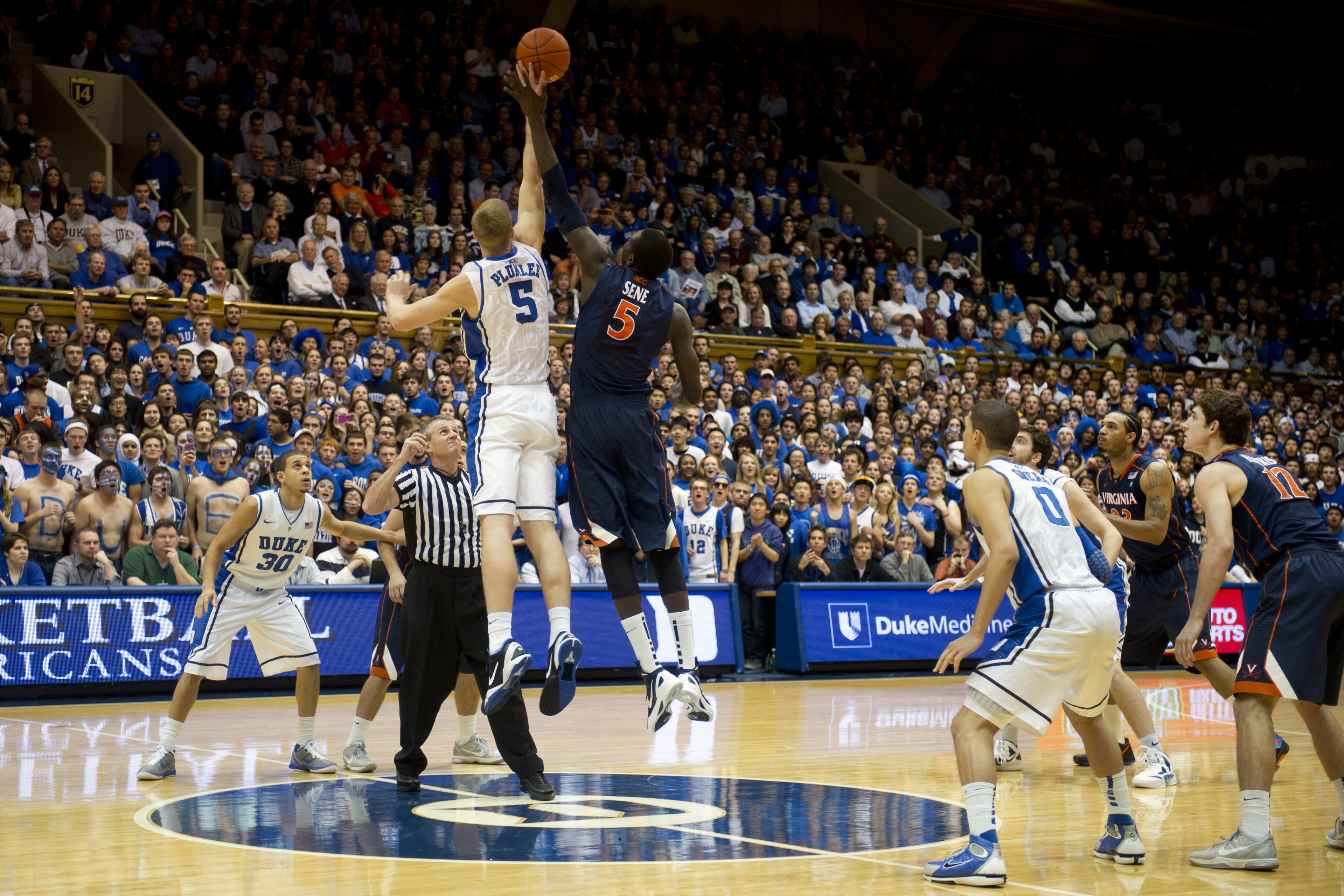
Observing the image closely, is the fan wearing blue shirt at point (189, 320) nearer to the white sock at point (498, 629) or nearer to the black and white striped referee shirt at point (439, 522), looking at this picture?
the black and white striped referee shirt at point (439, 522)

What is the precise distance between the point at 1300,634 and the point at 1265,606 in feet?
0.68

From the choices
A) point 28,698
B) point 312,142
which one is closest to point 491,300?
point 28,698

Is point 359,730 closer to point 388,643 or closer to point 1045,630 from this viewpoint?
point 388,643

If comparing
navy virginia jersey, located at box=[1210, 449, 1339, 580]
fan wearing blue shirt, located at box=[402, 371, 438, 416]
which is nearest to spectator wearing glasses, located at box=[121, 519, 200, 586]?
fan wearing blue shirt, located at box=[402, 371, 438, 416]

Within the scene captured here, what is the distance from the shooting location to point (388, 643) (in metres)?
8.54

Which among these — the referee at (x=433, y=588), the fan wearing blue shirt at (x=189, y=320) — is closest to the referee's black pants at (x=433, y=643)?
the referee at (x=433, y=588)

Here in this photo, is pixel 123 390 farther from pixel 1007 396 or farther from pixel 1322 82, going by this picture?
pixel 1322 82

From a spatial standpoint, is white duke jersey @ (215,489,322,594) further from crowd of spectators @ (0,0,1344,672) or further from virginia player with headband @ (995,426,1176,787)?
virginia player with headband @ (995,426,1176,787)

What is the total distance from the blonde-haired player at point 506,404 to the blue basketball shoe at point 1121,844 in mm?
2492

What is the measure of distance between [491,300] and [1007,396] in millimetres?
14182

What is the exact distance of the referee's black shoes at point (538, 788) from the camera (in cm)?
718

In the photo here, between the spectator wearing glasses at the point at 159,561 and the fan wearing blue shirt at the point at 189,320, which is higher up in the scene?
the fan wearing blue shirt at the point at 189,320

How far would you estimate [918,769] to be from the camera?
8.62 m

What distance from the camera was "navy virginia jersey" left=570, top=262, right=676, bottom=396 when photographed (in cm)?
641
